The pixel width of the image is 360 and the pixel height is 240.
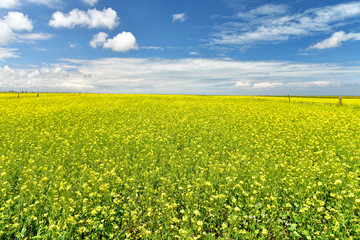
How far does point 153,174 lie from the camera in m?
7.69

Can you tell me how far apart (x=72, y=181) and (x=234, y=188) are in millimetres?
6122

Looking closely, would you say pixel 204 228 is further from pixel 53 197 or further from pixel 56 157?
pixel 56 157

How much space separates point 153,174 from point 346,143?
12.3 meters

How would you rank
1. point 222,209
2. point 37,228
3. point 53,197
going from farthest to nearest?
point 53,197, point 222,209, point 37,228

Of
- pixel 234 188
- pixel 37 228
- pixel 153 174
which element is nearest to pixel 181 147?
pixel 153 174

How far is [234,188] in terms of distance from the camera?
647 cm

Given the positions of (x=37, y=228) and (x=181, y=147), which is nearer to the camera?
(x=37, y=228)

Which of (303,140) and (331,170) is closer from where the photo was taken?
(331,170)

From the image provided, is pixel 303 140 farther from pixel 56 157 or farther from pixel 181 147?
pixel 56 157

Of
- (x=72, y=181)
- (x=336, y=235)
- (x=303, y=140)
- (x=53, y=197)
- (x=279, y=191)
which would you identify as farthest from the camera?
(x=303, y=140)

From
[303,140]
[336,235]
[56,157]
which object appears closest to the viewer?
[336,235]

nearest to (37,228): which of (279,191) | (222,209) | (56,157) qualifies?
(222,209)

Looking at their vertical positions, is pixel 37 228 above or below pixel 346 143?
below

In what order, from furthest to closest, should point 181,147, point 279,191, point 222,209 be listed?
1. point 181,147
2. point 279,191
3. point 222,209
